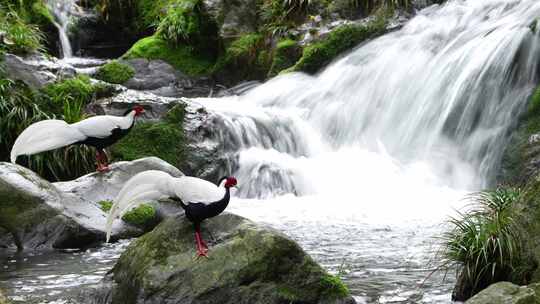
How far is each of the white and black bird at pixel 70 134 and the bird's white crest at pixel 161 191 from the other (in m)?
2.40

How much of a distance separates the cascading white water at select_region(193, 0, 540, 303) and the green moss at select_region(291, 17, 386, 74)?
1.05 ft

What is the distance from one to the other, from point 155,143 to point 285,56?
16.3ft

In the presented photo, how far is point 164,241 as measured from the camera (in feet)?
15.3

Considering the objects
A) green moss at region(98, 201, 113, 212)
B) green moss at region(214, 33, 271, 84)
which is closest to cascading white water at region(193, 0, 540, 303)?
green moss at region(214, 33, 271, 84)

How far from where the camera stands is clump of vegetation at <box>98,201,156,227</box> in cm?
718

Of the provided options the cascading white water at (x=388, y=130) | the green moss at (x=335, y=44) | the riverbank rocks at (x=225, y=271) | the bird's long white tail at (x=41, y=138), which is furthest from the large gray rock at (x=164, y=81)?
the riverbank rocks at (x=225, y=271)

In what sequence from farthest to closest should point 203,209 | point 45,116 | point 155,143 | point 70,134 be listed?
point 155,143 → point 45,116 → point 70,134 → point 203,209

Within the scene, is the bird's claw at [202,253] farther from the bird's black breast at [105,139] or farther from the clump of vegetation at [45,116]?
the clump of vegetation at [45,116]

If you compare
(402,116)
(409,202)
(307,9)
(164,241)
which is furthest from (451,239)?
(307,9)

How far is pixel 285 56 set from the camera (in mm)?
13719

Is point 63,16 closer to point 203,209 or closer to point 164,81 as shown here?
point 164,81

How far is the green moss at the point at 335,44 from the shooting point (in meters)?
13.0

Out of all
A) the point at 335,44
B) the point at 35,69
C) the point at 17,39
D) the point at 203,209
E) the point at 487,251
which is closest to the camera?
the point at 203,209

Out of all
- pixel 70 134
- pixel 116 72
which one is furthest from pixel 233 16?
pixel 70 134
